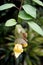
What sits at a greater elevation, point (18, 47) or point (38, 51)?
point (18, 47)

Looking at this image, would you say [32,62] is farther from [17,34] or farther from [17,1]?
[17,1]

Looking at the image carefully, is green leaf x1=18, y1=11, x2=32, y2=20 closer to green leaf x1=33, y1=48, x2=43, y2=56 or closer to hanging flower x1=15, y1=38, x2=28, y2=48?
hanging flower x1=15, y1=38, x2=28, y2=48

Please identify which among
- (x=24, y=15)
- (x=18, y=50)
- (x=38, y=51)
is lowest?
(x=38, y=51)

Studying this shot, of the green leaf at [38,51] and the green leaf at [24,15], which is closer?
the green leaf at [24,15]

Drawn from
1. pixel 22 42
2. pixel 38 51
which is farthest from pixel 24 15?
pixel 38 51

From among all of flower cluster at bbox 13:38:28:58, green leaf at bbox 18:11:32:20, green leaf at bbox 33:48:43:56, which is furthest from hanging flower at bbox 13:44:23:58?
green leaf at bbox 33:48:43:56

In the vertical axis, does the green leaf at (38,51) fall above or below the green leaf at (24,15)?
below

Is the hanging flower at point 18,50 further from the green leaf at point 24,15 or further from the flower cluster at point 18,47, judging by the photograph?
the green leaf at point 24,15

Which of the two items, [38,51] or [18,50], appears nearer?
[18,50]

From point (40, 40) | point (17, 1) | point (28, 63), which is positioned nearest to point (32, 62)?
point (28, 63)

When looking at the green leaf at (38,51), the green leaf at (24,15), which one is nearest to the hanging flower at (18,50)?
the green leaf at (24,15)

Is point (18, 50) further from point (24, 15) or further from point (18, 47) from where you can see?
point (24, 15)
